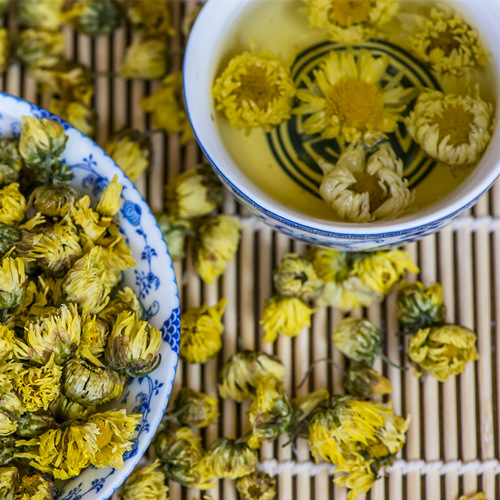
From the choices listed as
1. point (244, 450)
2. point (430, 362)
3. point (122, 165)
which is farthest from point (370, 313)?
point (122, 165)

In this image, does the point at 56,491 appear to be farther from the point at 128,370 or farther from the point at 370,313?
the point at 370,313

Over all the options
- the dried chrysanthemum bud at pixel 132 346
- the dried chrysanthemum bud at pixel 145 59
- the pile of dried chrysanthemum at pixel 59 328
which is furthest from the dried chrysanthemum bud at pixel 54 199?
the dried chrysanthemum bud at pixel 145 59

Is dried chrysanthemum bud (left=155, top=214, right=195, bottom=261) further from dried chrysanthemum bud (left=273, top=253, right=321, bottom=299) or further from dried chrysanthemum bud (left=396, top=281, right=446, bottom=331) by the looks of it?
dried chrysanthemum bud (left=396, top=281, right=446, bottom=331)

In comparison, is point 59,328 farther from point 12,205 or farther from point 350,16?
point 350,16

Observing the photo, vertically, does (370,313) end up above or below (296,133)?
below

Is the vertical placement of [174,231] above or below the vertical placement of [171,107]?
below

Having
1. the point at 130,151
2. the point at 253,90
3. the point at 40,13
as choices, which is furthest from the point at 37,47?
the point at 253,90

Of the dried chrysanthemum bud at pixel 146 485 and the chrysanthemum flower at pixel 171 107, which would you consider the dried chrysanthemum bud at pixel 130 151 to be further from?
the dried chrysanthemum bud at pixel 146 485
